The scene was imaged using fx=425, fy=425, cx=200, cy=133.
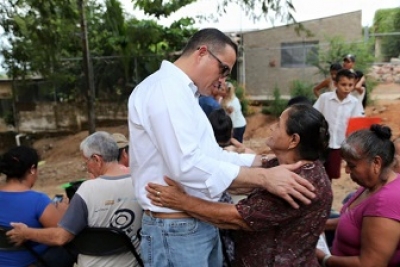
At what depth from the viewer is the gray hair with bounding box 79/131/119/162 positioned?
8.59 ft

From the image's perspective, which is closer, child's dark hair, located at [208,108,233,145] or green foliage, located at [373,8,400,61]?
child's dark hair, located at [208,108,233,145]

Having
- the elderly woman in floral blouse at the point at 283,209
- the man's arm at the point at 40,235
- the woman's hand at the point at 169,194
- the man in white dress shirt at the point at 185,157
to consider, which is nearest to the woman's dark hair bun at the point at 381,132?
the elderly woman in floral blouse at the point at 283,209

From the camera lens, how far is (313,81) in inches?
602

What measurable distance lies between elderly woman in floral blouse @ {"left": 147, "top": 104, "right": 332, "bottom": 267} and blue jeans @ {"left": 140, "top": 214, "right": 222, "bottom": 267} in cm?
8

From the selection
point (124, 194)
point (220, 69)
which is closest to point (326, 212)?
point (220, 69)

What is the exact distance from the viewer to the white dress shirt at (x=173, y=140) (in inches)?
64.1

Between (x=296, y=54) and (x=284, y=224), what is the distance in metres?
14.8

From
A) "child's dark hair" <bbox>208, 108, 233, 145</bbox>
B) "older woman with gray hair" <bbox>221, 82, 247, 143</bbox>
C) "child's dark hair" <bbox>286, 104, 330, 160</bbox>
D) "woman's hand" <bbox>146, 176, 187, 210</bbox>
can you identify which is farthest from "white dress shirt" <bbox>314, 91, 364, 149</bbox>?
"woman's hand" <bbox>146, 176, 187, 210</bbox>

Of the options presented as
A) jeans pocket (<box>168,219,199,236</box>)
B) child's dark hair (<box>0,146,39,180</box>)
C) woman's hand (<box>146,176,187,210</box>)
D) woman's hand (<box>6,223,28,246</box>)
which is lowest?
woman's hand (<box>6,223,28,246</box>)

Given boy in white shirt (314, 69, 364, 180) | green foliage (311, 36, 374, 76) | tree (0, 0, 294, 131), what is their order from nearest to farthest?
boy in white shirt (314, 69, 364, 180)
tree (0, 0, 294, 131)
green foliage (311, 36, 374, 76)

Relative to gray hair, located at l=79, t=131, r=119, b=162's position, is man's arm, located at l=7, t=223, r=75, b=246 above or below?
below

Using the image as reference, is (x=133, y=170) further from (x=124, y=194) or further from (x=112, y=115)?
(x=112, y=115)

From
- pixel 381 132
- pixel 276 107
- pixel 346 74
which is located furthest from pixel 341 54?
pixel 381 132

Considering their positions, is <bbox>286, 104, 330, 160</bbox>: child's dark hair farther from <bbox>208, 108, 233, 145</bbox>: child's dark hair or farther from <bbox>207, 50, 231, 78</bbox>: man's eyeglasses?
<bbox>208, 108, 233, 145</bbox>: child's dark hair
